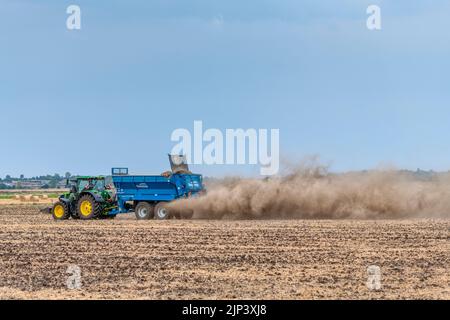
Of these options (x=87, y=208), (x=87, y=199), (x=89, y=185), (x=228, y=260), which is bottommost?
(x=228, y=260)

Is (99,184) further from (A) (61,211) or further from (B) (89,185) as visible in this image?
(A) (61,211)

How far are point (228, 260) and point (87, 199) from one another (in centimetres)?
2014

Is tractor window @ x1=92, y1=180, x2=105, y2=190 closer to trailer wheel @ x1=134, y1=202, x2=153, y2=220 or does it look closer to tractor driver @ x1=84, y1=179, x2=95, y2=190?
tractor driver @ x1=84, y1=179, x2=95, y2=190

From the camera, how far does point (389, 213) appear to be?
137 ft

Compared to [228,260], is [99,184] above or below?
above

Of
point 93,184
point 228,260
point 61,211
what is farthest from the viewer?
point 61,211

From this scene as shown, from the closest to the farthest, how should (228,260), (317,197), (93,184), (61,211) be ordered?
(228,260) < (317,197) < (93,184) < (61,211)

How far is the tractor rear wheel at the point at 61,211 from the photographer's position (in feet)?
141

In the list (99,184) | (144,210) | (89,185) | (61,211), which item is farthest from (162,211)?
(61,211)

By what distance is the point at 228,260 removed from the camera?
23344mm

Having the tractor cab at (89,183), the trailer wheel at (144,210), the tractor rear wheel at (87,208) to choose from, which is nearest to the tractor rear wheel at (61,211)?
the tractor rear wheel at (87,208)

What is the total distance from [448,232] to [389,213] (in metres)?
9.08

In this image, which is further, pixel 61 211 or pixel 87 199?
pixel 61 211
